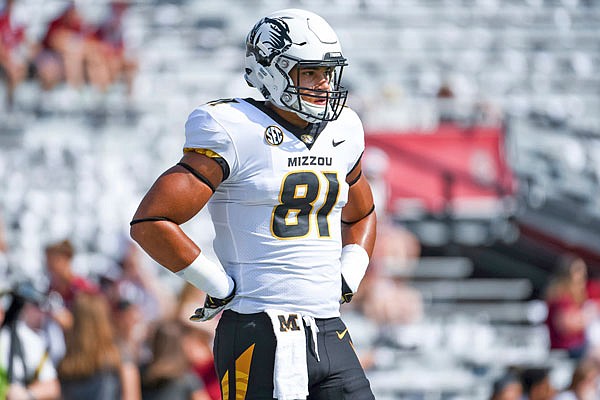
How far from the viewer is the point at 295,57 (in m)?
4.25

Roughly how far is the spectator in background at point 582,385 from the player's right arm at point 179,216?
5031 mm

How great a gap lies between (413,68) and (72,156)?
5.06 meters

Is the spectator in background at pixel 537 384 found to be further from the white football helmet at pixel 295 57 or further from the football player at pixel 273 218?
the white football helmet at pixel 295 57

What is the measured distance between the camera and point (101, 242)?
11.1m

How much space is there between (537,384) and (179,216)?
17.0 feet

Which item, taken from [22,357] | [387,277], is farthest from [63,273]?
[387,277]

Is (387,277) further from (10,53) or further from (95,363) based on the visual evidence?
(10,53)

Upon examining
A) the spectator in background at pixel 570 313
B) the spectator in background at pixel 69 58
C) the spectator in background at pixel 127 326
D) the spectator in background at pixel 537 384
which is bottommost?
the spectator in background at pixel 537 384

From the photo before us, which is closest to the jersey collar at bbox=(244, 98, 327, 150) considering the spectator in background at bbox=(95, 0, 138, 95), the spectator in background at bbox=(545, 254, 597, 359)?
the spectator in background at bbox=(545, 254, 597, 359)

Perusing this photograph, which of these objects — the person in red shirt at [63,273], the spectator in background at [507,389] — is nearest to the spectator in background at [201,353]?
the person in red shirt at [63,273]

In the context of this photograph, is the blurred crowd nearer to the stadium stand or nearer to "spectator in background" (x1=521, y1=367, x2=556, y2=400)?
the stadium stand

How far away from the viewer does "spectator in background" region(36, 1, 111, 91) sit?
13.1 m

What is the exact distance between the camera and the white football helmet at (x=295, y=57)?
4.25 metres

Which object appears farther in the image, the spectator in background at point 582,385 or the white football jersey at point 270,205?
the spectator in background at point 582,385
